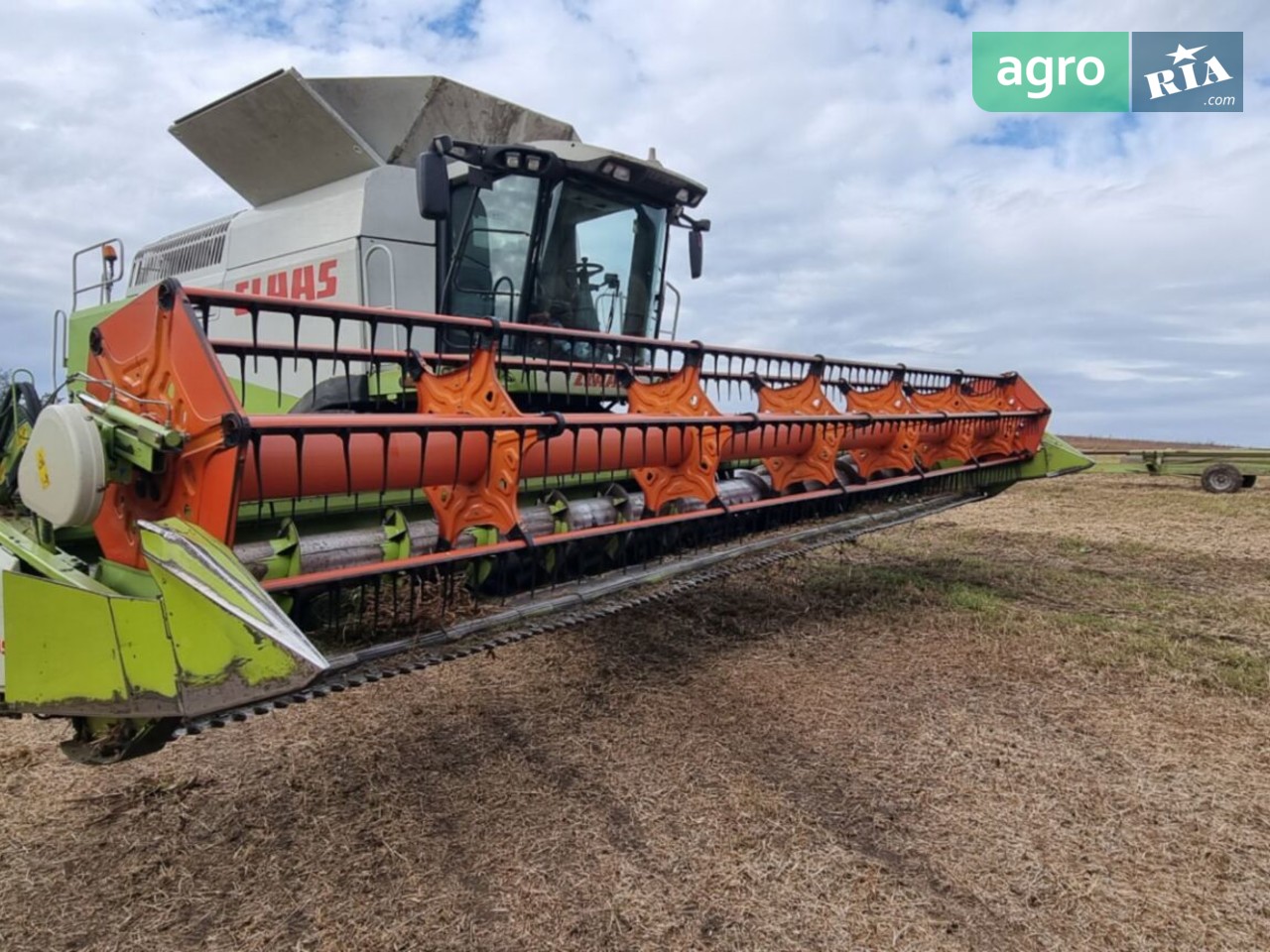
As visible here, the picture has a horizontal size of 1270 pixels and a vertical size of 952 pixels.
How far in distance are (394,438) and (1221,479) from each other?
1280cm

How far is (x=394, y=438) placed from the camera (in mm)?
2461

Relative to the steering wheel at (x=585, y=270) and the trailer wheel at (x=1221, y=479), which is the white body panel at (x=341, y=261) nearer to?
the steering wheel at (x=585, y=270)

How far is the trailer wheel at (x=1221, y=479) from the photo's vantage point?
1162cm

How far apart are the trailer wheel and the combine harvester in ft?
26.2

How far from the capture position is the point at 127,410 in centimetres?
219

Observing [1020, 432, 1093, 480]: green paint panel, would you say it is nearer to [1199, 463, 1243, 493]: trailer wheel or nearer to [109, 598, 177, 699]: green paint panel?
[109, 598, 177, 699]: green paint panel

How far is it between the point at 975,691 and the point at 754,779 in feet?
4.29

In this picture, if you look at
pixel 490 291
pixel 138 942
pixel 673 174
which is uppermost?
pixel 673 174

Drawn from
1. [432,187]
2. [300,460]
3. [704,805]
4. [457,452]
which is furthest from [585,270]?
[704,805]

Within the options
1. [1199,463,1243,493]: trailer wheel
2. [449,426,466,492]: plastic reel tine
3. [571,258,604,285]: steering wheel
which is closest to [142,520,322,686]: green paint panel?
[449,426,466,492]: plastic reel tine

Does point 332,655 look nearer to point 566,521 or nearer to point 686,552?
point 566,521

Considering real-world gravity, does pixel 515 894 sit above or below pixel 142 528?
below

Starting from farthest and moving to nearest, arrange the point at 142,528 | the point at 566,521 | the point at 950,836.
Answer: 1. the point at 566,521
2. the point at 950,836
3. the point at 142,528

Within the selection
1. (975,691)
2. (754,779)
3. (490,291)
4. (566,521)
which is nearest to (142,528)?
(566,521)
